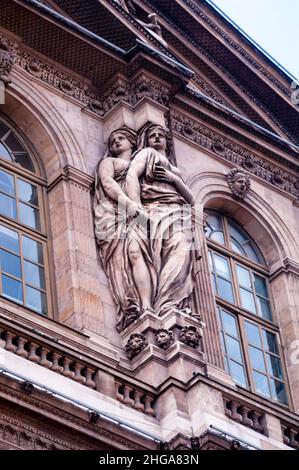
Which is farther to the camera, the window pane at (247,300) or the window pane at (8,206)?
the window pane at (247,300)

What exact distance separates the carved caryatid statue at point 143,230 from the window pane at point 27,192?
0.89m

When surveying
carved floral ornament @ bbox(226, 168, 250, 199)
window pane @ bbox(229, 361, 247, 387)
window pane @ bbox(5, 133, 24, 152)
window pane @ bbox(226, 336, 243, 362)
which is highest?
carved floral ornament @ bbox(226, 168, 250, 199)

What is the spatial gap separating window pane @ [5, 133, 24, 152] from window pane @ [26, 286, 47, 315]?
2.70m

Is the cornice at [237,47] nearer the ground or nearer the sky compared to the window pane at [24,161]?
nearer the sky

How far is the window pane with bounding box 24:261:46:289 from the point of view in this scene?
87.9 feet

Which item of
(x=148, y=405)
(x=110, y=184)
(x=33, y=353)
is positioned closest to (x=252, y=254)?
(x=110, y=184)

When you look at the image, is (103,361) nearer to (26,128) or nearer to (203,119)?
(26,128)

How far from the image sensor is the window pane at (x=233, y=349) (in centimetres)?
2844

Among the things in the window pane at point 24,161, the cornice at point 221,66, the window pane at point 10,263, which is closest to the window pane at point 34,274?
→ the window pane at point 10,263

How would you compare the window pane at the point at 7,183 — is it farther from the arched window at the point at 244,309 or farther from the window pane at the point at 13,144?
the arched window at the point at 244,309

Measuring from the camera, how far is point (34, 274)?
27.0m

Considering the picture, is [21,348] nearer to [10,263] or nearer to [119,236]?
[10,263]

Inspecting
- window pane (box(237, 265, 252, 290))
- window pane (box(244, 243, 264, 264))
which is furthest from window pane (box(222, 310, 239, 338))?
window pane (box(244, 243, 264, 264))

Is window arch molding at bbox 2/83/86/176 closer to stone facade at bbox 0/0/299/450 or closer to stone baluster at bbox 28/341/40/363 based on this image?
stone facade at bbox 0/0/299/450
